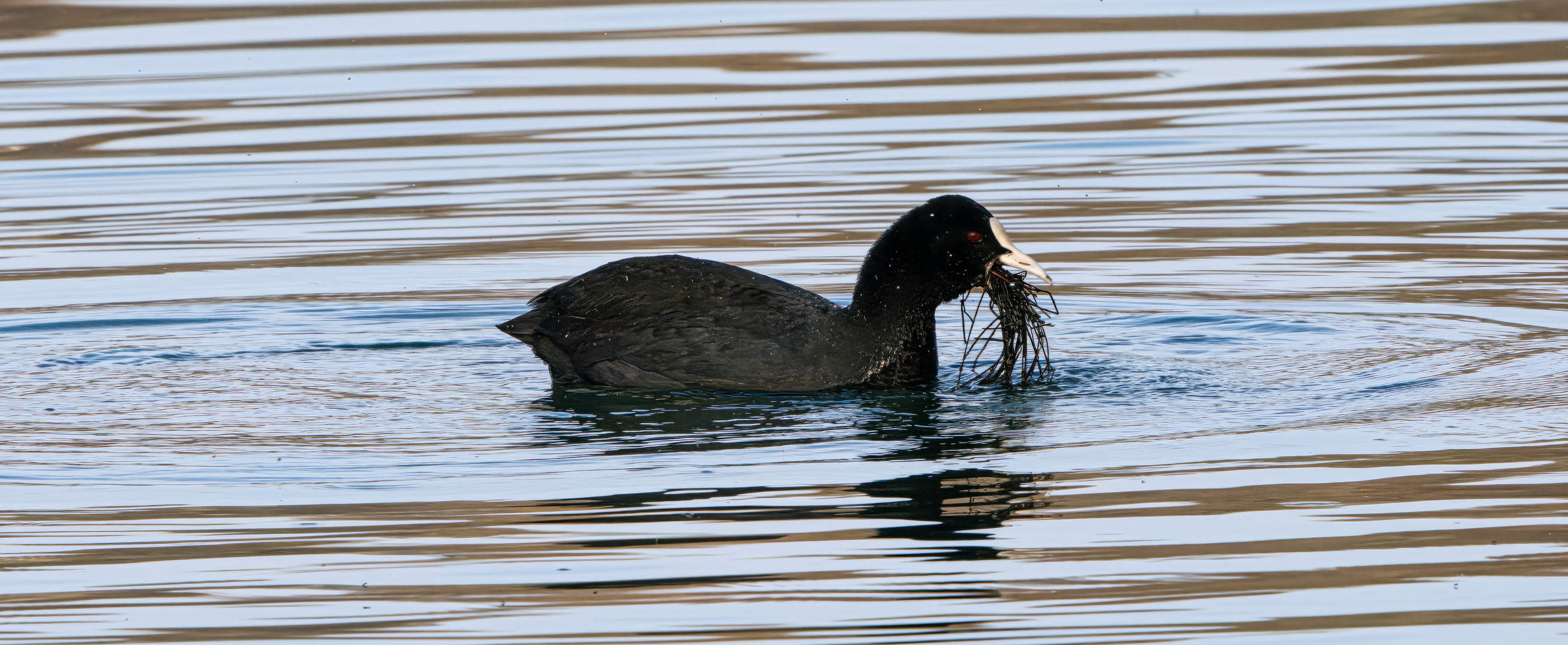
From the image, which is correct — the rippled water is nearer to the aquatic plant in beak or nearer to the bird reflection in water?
the bird reflection in water

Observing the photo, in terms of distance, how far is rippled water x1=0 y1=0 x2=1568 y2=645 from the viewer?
20.1 ft

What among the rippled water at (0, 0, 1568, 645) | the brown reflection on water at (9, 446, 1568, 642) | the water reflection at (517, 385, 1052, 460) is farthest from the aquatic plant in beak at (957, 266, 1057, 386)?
the brown reflection on water at (9, 446, 1568, 642)

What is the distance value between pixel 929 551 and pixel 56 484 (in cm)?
319

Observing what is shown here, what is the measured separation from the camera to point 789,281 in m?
12.3

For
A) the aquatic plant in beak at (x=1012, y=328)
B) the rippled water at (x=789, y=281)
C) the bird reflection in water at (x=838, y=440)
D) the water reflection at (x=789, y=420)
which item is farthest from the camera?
the aquatic plant in beak at (x=1012, y=328)

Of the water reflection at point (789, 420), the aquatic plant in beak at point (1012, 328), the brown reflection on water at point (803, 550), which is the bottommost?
the brown reflection on water at point (803, 550)

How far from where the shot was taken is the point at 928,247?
9180mm

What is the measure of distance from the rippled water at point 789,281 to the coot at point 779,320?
170mm

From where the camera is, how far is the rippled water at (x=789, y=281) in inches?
241

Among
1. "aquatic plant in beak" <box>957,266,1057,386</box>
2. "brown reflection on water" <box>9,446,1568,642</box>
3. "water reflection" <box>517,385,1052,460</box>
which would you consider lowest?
"brown reflection on water" <box>9,446,1568,642</box>

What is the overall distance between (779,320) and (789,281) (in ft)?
10.2

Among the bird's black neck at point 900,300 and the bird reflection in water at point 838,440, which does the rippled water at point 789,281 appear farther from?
the bird's black neck at point 900,300

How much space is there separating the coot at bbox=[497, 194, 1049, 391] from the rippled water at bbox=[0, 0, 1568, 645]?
0.17 metres

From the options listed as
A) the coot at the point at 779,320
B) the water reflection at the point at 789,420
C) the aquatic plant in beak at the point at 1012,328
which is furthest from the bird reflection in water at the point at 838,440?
the aquatic plant in beak at the point at 1012,328
